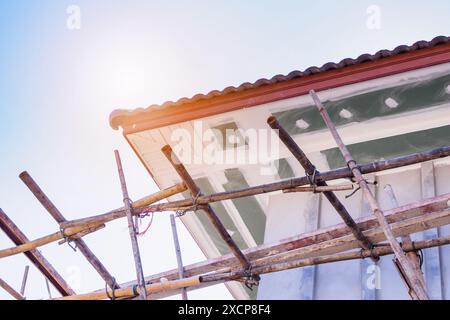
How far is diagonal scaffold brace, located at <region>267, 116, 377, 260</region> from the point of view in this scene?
6645mm

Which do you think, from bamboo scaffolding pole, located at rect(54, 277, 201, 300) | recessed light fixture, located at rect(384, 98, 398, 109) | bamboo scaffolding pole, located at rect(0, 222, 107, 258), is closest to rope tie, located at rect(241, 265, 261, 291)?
bamboo scaffolding pole, located at rect(54, 277, 201, 300)

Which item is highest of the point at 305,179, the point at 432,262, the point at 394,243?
the point at 305,179

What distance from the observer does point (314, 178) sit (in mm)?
6852

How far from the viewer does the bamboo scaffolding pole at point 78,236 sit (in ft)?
26.5

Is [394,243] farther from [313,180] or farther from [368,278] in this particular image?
[368,278]

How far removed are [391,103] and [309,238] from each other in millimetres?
1757

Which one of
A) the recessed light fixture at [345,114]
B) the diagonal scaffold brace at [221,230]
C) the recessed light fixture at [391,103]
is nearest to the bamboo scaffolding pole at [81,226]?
the diagonal scaffold brace at [221,230]

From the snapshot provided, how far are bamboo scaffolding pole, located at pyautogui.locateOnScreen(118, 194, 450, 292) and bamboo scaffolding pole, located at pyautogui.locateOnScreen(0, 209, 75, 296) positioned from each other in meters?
0.73

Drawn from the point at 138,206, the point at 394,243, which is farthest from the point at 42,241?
the point at 394,243

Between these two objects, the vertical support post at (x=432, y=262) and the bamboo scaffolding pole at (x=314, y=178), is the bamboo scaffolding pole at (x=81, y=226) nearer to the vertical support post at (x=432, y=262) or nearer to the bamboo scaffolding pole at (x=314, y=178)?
the bamboo scaffolding pole at (x=314, y=178)

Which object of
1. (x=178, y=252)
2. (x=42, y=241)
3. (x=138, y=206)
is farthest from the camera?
(x=42, y=241)

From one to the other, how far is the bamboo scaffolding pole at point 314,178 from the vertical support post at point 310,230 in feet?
3.46
